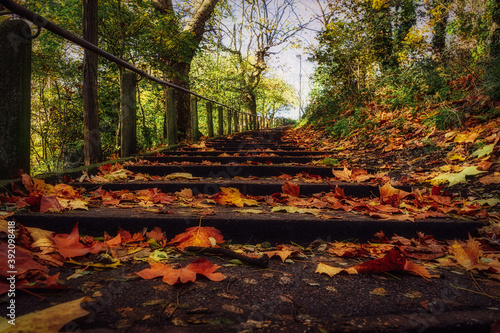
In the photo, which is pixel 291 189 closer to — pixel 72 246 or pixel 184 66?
pixel 72 246

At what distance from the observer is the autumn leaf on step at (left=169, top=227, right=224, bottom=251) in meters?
1.37

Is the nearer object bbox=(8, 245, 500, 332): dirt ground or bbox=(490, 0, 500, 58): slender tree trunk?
bbox=(8, 245, 500, 332): dirt ground

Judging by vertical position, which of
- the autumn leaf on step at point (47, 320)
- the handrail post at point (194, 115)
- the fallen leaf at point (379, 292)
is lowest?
the fallen leaf at point (379, 292)

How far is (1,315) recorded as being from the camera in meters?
0.77

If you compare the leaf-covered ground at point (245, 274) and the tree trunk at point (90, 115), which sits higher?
the tree trunk at point (90, 115)

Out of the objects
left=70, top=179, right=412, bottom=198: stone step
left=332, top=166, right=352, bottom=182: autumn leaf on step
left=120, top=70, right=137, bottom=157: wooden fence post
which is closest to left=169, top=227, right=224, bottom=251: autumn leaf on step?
left=70, top=179, right=412, bottom=198: stone step

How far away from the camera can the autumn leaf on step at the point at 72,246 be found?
1148 mm

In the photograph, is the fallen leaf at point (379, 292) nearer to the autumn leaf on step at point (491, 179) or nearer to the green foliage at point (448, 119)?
the autumn leaf on step at point (491, 179)

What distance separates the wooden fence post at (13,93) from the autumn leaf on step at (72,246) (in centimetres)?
85

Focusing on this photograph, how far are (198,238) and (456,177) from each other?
2072 mm

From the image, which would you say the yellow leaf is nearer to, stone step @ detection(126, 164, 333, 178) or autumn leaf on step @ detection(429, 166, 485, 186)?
autumn leaf on step @ detection(429, 166, 485, 186)

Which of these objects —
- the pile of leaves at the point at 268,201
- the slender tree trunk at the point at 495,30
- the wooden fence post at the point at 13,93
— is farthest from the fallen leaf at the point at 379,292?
the slender tree trunk at the point at 495,30

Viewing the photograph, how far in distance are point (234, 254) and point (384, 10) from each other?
9473mm

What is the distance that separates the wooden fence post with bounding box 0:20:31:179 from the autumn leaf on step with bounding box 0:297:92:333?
4.59 feet
